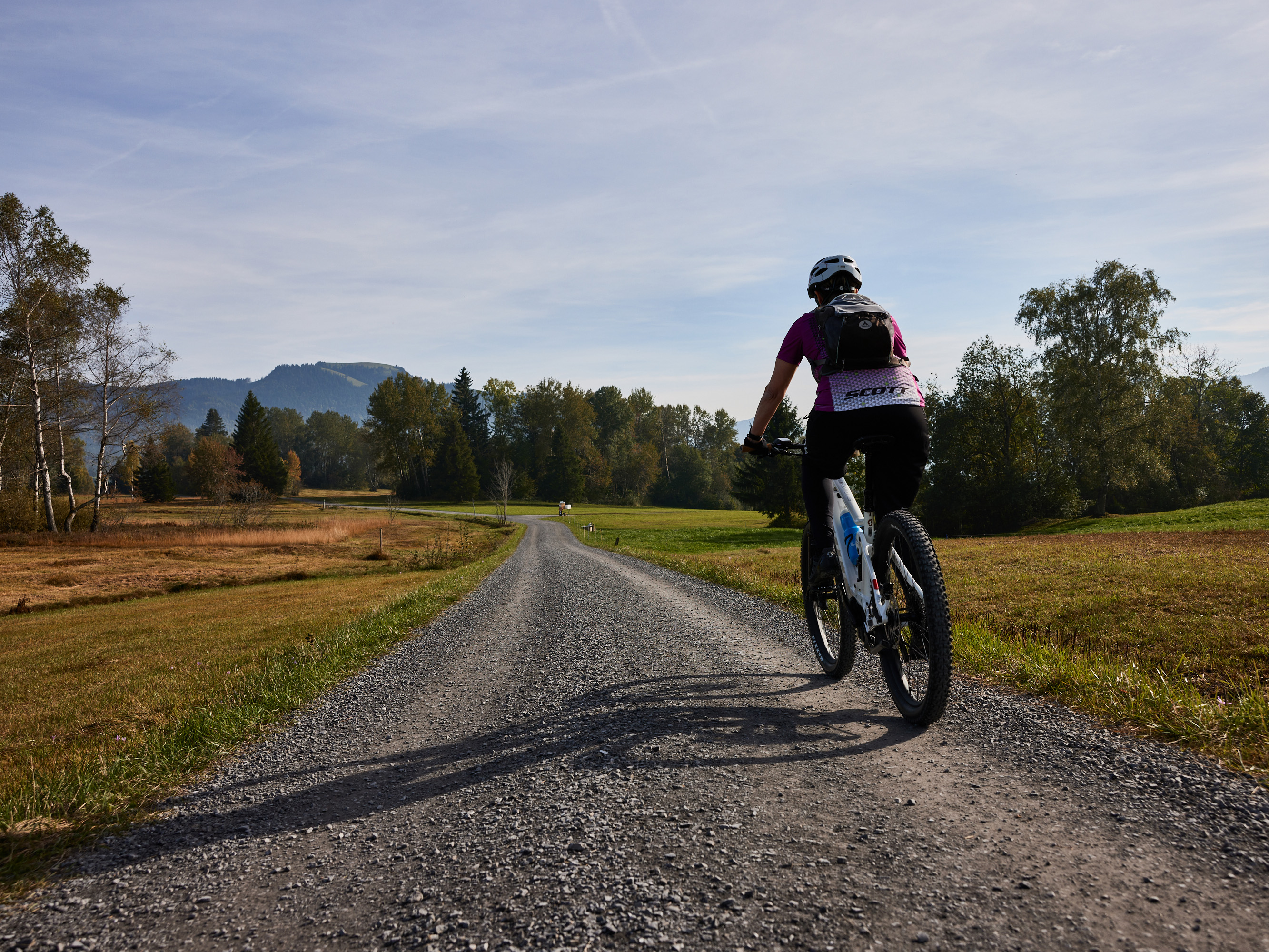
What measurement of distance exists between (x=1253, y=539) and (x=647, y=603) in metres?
17.8

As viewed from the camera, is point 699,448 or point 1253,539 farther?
point 699,448

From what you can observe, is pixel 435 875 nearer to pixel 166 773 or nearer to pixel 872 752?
pixel 872 752

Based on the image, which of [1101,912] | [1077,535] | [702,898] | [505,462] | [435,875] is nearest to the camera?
[1101,912]

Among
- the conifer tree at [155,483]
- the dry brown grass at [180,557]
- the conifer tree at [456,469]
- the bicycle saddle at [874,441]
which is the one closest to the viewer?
the bicycle saddle at [874,441]

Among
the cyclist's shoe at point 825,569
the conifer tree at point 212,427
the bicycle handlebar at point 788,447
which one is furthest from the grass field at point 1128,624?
the conifer tree at point 212,427

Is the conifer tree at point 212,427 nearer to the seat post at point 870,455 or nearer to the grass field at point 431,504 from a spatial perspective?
the grass field at point 431,504

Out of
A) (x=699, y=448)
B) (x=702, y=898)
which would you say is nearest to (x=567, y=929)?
(x=702, y=898)

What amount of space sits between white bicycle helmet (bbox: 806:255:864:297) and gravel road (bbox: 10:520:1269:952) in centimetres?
271

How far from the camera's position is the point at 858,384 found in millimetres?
3660

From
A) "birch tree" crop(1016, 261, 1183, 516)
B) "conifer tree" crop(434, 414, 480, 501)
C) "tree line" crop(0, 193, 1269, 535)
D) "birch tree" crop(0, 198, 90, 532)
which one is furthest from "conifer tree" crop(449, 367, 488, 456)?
"birch tree" crop(1016, 261, 1183, 516)

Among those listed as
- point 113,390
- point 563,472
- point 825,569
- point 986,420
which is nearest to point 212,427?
point 563,472

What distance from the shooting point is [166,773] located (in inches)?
133

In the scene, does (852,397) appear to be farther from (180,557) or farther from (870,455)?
(180,557)

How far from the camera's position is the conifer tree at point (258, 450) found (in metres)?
86.8
